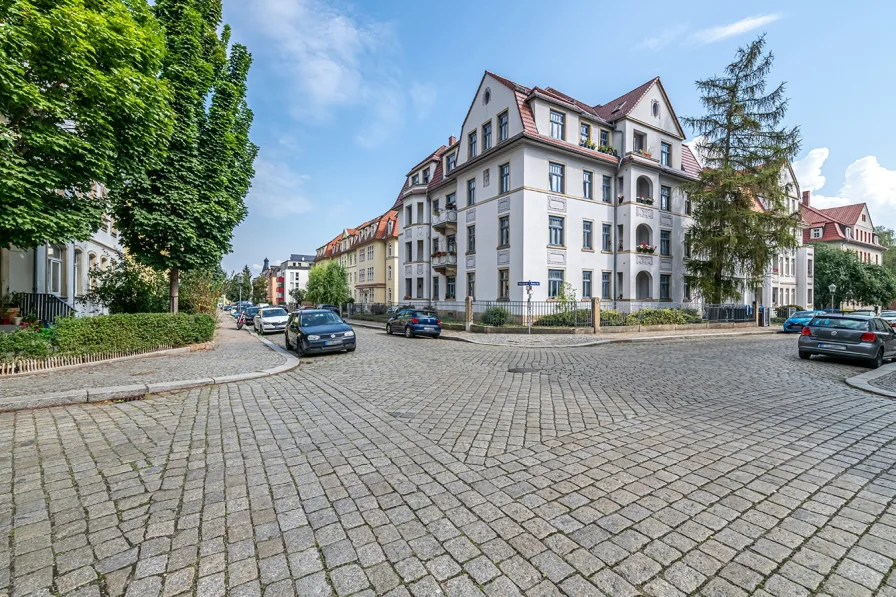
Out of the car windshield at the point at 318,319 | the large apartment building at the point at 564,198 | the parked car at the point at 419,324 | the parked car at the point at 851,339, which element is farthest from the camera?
the large apartment building at the point at 564,198

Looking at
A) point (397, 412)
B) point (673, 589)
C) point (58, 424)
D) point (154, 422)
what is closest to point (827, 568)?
point (673, 589)

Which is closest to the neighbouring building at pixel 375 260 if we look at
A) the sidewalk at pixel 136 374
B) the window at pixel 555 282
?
the window at pixel 555 282

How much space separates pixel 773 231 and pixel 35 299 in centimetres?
4020

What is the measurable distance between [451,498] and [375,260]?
49315mm

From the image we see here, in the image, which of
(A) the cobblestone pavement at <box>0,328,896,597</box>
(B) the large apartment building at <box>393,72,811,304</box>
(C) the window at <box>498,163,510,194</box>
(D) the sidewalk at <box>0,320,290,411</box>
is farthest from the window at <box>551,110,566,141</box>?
(A) the cobblestone pavement at <box>0,328,896,597</box>

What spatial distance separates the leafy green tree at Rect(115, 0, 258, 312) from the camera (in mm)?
13055

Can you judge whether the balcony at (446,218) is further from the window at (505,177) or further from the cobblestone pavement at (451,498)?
the cobblestone pavement at (451,498)

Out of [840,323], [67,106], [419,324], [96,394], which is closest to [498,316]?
[419,324]

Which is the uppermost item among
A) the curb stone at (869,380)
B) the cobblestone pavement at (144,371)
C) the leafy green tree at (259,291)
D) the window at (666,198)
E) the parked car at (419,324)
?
the window at (666,198)

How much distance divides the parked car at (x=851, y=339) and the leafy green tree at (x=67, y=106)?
19517 mm

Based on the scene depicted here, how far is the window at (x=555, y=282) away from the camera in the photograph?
25766 millimetres

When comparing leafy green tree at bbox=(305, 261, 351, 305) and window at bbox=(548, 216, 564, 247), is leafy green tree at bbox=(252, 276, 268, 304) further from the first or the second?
window at bbox=(548, 216, 564, 247)

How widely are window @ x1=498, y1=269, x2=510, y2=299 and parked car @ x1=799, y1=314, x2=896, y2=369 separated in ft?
51.2

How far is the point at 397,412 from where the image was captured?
19.4ft
